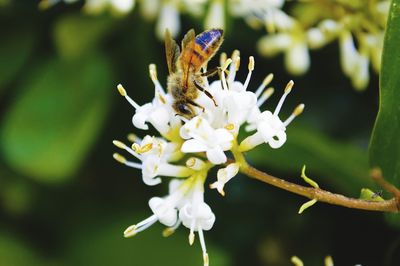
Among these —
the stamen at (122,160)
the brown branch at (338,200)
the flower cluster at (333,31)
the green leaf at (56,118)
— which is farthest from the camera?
the green leaf at (56,118)

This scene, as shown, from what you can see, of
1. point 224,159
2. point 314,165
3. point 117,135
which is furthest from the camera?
point 117,135

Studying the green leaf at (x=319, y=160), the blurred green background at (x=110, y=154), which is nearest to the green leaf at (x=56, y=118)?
the blurred green background at (x=110, y=154)

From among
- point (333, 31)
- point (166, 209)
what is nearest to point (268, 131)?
point (166, 209)

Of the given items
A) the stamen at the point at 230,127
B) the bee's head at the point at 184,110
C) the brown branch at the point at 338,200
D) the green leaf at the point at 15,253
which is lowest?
the green leaf at the point at 15,253

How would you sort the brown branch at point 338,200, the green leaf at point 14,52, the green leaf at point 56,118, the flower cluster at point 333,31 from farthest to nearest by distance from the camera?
the green leaf at point 14,52 < the green leaf at point 56,118 < the flower cluster at point 333,31 < the brown branch at point 338,200

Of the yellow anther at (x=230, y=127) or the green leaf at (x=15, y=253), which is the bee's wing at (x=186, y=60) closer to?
the yellow anther at (x=230, y=127)

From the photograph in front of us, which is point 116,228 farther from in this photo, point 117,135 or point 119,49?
point 119,49

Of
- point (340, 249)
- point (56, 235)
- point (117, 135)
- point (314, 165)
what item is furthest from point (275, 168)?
point (56, 235)
